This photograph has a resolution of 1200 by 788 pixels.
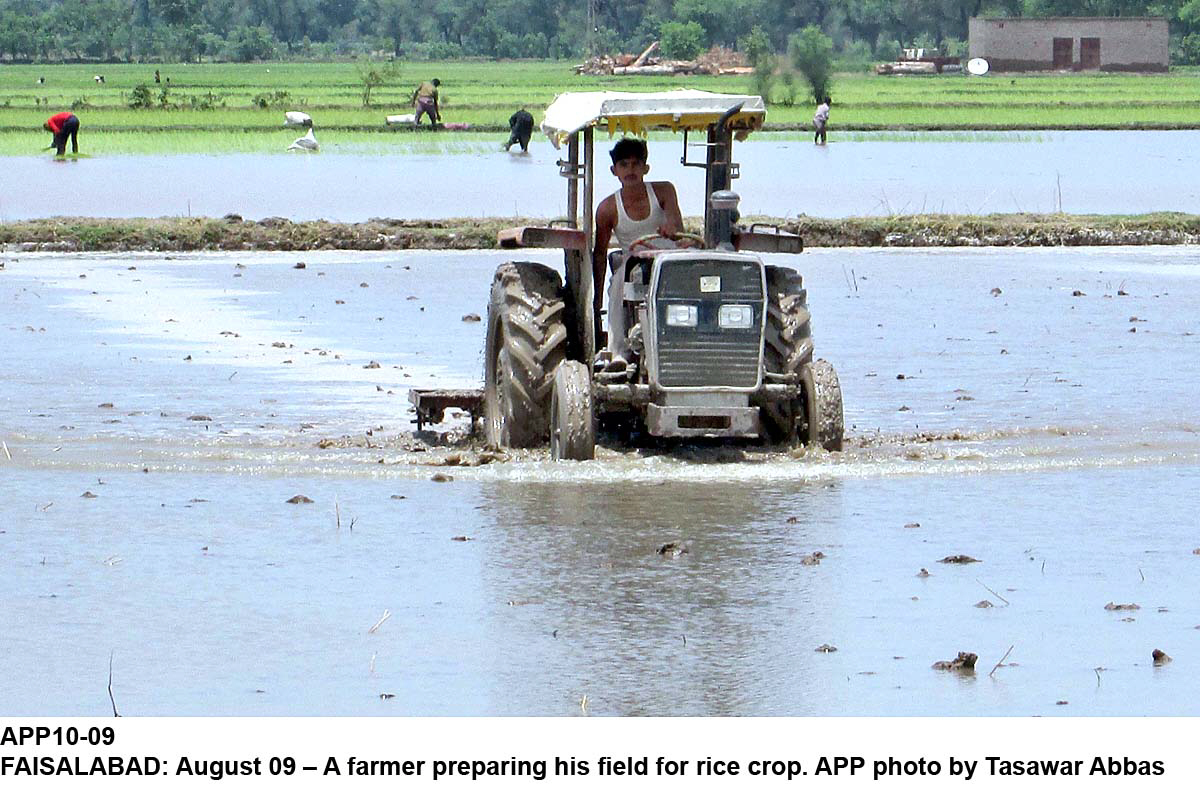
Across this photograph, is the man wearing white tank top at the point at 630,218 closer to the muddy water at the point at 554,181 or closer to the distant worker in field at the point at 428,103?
the muddy water at the point at 554,181

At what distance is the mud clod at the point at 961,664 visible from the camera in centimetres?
890

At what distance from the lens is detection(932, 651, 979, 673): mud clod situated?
8.90m

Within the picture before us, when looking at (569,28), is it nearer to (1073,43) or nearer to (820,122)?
(1073,43)

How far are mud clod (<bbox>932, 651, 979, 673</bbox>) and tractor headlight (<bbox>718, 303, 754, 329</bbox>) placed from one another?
4484mm

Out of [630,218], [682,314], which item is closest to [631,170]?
[630,218]

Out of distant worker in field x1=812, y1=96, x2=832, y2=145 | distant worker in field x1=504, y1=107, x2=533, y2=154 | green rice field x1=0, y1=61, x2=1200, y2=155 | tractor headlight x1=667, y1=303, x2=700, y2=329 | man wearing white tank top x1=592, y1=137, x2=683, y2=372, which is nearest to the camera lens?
tractor headlight x1=667, y1=303, x2=700, y2=329

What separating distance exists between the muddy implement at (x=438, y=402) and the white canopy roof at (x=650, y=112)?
1881 mm

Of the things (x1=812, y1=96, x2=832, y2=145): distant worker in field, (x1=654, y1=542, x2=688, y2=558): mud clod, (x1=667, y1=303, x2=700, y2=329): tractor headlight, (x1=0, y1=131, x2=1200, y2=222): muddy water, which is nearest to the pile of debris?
(x1=812, y1=96, x2=832, y2=145): distant worker in field

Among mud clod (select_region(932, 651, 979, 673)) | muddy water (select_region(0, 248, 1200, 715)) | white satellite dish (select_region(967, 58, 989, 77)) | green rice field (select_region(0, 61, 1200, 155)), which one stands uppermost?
mud clod (select_region(932, 651, 979, 673))

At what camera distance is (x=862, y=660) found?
9.08 metres

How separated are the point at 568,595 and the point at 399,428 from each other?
544 centimetres

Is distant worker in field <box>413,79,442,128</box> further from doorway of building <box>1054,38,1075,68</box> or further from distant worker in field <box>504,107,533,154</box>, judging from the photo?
doorway of building <box>1054,38,1075,68</box>

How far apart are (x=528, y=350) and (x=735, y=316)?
1.38m

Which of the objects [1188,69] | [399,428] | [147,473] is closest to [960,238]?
[399,428]
